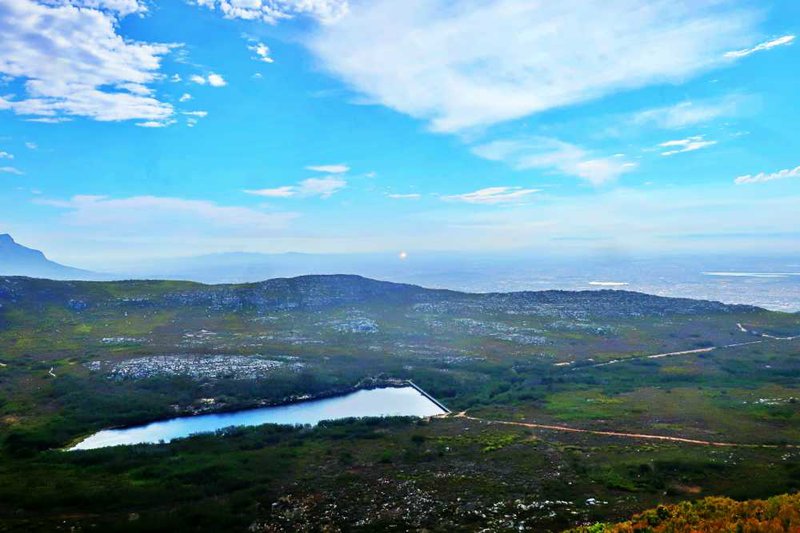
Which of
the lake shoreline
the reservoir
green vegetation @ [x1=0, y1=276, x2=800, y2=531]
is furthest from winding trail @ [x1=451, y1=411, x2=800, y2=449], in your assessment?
the reservoir

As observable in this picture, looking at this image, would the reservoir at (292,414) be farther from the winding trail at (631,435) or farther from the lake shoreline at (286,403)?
the winding trail at (631,435)

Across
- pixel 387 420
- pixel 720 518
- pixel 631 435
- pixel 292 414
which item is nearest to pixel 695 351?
pixel 631 435

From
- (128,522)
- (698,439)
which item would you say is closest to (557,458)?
(698,439)

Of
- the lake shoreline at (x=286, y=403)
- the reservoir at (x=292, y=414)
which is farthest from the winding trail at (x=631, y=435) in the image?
the reservoir at (x=292, y=414)

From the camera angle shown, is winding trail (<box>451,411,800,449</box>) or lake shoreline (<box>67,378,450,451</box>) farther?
lake shoreline (<box>67,378,450,451</box>)

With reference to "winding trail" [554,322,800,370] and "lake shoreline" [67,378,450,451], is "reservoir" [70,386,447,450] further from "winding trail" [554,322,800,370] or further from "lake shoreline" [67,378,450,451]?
"winding trail" [554,322,800,370]
